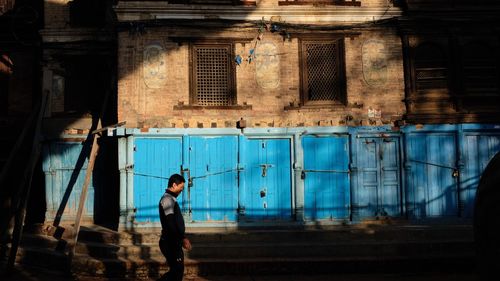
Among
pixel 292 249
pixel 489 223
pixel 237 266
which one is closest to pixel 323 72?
pixel 292 249

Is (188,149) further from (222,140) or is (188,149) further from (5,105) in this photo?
(5,105)

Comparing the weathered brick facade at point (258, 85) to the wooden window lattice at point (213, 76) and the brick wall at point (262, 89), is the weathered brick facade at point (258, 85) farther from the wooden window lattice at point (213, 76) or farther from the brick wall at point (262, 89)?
A: the wooden window lattice at point (213, 76)

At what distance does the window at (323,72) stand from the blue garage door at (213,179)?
247 cm

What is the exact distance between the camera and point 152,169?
11.6 metres

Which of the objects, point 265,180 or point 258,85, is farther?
point 258,85

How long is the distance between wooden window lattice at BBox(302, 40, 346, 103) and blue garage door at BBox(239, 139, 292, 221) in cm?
165

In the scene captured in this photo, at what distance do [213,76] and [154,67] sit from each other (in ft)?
4.86

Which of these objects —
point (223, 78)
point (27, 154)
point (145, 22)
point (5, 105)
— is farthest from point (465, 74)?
point (5, 105)

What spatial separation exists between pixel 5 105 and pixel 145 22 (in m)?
5.38

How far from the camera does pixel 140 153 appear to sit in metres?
11.6

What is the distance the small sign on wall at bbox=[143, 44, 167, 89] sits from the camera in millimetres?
11914

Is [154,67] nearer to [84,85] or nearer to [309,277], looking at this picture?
[84,85]

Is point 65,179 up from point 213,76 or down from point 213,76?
down

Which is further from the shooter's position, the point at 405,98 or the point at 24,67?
the point at 24,67
